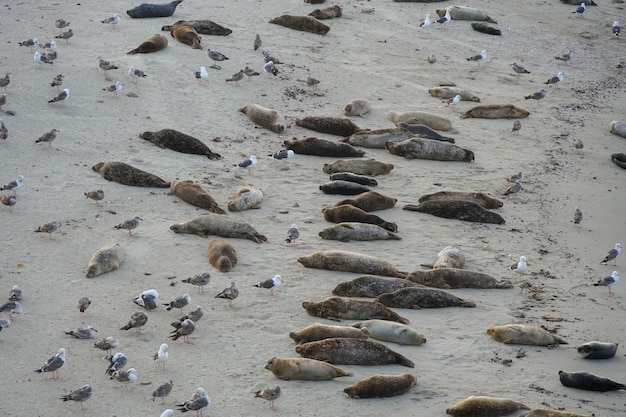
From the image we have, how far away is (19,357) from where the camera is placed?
40.7 ft

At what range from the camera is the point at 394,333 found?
44.6 ft

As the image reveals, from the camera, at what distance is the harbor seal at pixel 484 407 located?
1173 centimetres

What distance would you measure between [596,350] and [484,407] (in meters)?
2.49

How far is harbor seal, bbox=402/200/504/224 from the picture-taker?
1839cm

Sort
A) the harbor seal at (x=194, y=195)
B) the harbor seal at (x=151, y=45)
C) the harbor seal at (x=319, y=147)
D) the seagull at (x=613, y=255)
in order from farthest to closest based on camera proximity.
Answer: the harbor seal at (x=151, y=45), the harbor seal at (x=319, y=147), the harbor seal at (x=194, y=195), the seagull at (x=613, y=255)

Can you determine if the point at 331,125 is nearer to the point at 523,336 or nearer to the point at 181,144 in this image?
the point at 181,144

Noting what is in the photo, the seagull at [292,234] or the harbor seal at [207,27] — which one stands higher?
the harbor seal at [207,27]

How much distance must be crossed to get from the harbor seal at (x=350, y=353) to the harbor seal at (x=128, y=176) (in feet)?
20.8

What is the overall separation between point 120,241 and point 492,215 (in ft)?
23.3

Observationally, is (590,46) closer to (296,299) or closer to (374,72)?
(374,72)

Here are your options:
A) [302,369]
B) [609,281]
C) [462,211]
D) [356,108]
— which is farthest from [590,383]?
[356,108]

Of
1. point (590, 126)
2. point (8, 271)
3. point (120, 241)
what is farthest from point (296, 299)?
point (590, 126)

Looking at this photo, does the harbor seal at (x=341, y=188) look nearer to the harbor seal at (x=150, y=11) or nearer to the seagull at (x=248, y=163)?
the seagull at (x=248, y=163)

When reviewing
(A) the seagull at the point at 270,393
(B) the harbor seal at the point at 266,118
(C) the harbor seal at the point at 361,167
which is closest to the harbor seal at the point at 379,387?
(A) the seagull at the point at 270,393
